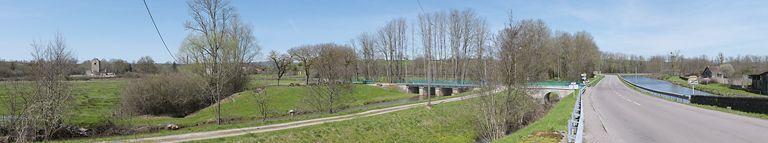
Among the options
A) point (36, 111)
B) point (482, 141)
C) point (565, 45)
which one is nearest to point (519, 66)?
point (482, 141)

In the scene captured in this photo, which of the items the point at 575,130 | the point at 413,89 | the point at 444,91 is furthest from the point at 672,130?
the point at 413,89

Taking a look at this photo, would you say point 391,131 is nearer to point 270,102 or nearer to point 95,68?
point 270,102

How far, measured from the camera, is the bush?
42.1 m

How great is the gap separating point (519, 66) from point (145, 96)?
3504 centimetres

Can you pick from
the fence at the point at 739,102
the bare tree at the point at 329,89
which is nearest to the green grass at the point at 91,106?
the bare tree at the point at 329,89

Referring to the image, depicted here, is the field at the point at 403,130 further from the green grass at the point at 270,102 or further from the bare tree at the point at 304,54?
the bare tree at the point at 304,54

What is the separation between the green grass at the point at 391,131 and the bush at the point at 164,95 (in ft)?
70.8

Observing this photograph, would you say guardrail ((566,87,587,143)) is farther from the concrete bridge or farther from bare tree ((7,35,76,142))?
the concrete bridge

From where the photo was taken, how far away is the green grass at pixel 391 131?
64.2 feet

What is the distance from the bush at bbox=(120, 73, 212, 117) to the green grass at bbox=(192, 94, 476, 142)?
2158 centimetres

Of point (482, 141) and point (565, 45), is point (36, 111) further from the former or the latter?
point (565, 45)

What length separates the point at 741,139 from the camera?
13453mm

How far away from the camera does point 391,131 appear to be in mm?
23109

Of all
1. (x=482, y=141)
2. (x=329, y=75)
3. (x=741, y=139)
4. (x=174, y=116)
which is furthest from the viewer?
(x=174, y=116)
